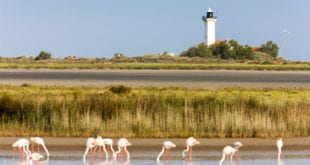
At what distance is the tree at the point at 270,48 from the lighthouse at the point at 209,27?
390 inches

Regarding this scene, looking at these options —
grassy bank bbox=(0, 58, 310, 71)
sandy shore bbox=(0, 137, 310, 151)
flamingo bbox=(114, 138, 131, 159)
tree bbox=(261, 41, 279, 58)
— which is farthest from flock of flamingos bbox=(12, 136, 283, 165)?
tree bbox=(261, 41, 279, 58)

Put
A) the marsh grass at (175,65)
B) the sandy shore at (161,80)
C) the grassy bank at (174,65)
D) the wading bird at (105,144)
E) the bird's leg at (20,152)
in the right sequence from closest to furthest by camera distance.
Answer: the wading bird at (105,144) → the bird's leg at (20,152) → the sandy shore at (161,80) → the grassy bank at (174,65) → the marsh grass at (175,65)

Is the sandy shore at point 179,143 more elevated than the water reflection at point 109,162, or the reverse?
the water reflection at point 109,162

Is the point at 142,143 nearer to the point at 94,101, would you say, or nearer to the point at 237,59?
the point at 94,101

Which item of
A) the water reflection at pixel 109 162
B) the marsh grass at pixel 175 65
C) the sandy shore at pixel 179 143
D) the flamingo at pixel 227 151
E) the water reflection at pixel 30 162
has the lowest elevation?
the marsh grass at pixel 175 65

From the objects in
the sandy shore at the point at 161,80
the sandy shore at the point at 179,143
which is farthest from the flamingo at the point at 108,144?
the sandy shore at the point at 161,80

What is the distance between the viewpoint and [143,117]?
2194 centimetres

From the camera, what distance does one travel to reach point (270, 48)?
473ft

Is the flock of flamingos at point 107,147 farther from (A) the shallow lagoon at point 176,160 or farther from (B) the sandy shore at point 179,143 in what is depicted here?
(B) the sandy shore at point 179,143

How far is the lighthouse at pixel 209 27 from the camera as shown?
139 meters

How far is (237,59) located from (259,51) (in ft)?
41.8

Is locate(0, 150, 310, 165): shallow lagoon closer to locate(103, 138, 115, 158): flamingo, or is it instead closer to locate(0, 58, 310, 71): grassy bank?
locate(103, 138, 115, 158): flamingo

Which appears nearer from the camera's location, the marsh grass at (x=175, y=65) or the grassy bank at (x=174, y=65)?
the grassy bank at (x=174, y=65)

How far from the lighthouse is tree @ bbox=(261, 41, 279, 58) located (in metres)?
9.90
